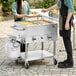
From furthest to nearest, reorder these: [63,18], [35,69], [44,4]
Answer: [44,4] → [35,69] → [63,18]

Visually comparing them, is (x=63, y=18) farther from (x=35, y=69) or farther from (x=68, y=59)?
(x=35, y=69)

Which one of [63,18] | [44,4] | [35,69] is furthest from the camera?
[44,4]

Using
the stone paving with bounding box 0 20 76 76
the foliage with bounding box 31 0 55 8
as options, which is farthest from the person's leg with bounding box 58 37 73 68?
the foliage with bounding box 31 0 55 8

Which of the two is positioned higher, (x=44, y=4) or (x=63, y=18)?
(x=63, y=18)

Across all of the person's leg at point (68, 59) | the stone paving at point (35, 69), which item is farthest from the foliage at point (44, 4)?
the person's leg at point (68, 59)

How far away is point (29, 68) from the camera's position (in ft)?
23.5

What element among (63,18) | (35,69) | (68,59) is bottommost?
(35,69)

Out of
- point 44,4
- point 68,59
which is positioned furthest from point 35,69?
point 44,4

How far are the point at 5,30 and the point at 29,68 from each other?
600 centimetres

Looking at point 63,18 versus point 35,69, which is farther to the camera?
point 35,69

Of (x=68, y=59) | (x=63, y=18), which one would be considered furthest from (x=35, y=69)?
(x=63, y=18)

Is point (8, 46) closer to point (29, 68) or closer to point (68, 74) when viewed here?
point (29, 68)

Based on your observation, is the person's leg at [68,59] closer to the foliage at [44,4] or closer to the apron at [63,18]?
the apron at [63,18]

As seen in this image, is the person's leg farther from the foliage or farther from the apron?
the foliage
